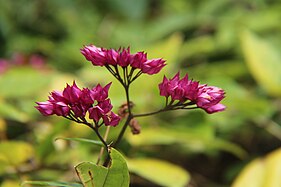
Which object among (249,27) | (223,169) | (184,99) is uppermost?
(184,99)

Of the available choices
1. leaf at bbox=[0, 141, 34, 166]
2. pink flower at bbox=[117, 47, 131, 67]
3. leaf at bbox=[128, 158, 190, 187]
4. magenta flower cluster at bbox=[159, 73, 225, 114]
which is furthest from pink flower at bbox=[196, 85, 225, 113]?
leaf at bbox=[0, 141, 34, 166]

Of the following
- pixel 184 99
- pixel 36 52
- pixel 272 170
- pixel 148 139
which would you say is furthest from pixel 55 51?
pixel 184 99

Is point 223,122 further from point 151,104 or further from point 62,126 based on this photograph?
point 62,126

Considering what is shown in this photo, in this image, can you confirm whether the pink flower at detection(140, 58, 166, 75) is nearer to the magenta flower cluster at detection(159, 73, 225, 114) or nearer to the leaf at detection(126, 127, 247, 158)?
the magenta flower cluster at detection(159, 73, 225, 114)

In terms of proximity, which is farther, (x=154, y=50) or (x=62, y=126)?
(x=154, y=50)

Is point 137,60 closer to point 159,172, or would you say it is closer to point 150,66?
point 150,66

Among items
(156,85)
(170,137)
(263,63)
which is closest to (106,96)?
(170,137)

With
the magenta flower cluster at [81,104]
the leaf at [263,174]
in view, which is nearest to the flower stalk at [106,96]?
the magenta flower cluster at [81,104]
